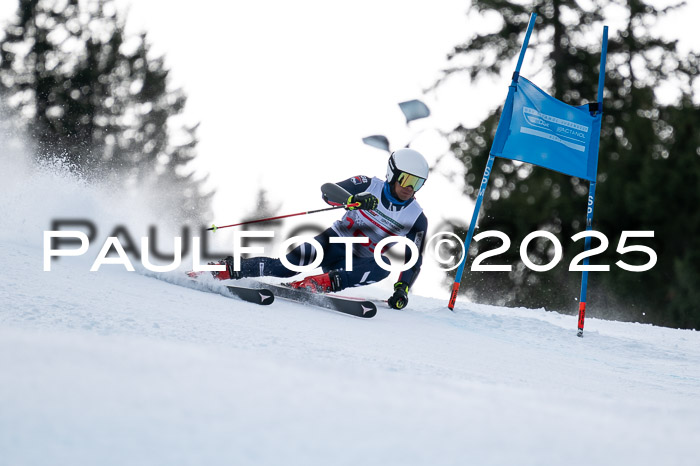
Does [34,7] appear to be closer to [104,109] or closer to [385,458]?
[104,109]

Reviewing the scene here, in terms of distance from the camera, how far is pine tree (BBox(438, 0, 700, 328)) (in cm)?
1166

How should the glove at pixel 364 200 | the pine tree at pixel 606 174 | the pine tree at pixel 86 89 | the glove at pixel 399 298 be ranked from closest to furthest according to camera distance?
the glove at pixel 364 200 → the glove at pixel 399 298 → the pine tree at pixel 606 174 → the pine tree at pixel 86 89

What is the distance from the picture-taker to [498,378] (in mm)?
2910

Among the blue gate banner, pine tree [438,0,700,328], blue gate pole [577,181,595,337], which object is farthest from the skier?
pine tree [438,0,700,328]

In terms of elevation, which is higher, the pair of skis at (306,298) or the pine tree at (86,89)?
the pine tree at (86,89)

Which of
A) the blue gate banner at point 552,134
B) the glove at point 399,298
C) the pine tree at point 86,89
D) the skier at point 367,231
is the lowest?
the glove at point 399,298

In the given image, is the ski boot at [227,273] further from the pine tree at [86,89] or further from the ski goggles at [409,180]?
the pine tree at [86,89]

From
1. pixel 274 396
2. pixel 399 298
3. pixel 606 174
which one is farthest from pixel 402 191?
pixel 606 174

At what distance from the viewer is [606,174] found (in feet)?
40.1

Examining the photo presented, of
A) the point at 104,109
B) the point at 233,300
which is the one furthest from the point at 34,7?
the point at 233,300

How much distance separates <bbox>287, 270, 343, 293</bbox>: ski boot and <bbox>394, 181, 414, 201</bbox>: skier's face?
760mm

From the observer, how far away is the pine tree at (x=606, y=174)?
38.3 ft

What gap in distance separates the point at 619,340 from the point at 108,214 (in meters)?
4.55

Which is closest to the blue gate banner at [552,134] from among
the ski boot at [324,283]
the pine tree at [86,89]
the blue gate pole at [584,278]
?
the blue gate pole at [584,278]
